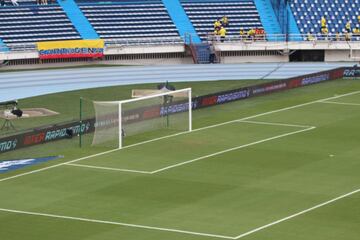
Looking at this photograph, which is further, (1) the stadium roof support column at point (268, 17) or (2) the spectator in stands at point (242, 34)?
Answer: (1) the stadium roof support column at point (268, 17)

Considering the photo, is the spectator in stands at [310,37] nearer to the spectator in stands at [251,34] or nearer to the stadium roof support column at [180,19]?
the spectator in stands at [251,34]

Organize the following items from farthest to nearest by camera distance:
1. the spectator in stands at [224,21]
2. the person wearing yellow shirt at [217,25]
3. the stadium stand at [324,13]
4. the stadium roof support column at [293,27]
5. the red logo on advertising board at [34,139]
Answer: the stadium stand at [324,13] → the stadium roof support column at [293,27] → the spectator in stands at [224,21] → the person wearing yellow shirt at [217,25] → the red logo on advertising board at [34,139]

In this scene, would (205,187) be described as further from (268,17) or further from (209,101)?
(268,17)

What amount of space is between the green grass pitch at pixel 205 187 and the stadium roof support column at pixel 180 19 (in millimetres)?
20938

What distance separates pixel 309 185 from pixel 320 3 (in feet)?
124

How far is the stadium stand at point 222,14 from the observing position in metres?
62.0

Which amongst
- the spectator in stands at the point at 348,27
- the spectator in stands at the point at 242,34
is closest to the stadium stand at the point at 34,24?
the spectator in stands at the point at 242,34

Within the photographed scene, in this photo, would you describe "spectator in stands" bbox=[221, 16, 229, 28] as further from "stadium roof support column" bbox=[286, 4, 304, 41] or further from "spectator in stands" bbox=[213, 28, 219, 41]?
"stadium roof support column" bbox=[286, 4, 304, 41]

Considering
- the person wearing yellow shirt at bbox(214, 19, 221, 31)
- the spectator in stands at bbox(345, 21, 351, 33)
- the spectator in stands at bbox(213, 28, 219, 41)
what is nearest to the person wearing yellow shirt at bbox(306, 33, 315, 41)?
the spectator in stands at bbox(345, 21, 351, 33)

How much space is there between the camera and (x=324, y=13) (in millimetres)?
64500

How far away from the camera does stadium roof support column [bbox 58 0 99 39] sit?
191 ft

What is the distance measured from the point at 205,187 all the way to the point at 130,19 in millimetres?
33060

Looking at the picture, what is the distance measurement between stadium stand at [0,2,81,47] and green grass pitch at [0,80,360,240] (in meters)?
19.3

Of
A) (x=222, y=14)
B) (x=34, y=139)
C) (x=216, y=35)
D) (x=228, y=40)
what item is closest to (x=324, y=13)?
(x=222, y=14)
